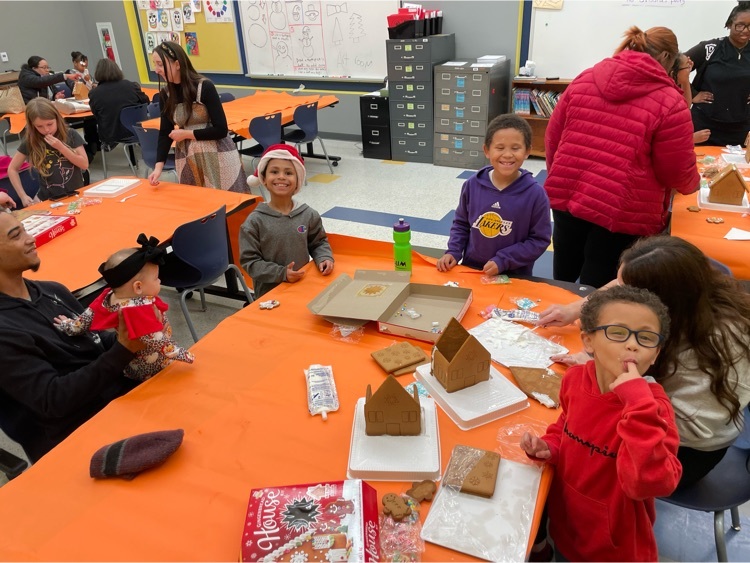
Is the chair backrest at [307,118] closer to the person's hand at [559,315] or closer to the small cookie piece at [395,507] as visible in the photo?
the person's hand at [559,315]

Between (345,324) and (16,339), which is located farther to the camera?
(345,324)

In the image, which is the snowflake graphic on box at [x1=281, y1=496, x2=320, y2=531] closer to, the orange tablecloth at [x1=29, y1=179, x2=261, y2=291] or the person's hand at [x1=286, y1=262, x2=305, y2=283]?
the person's hand at [x1=286, y1=262, x2=305, y2=283]

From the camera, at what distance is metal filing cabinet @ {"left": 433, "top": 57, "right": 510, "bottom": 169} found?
554 centimetres

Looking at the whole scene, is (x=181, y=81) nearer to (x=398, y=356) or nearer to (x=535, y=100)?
(x=398, y=356)

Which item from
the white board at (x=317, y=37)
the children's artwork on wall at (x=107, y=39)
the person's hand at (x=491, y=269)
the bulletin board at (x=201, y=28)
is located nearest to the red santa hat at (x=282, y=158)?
the person's hand at (x=491, y=269)

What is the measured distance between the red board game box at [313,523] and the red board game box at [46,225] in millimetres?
2089

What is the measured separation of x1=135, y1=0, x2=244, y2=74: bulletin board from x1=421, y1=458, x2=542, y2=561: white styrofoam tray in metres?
7.58

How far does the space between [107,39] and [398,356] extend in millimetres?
9450

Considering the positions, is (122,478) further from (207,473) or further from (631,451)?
(631,451)

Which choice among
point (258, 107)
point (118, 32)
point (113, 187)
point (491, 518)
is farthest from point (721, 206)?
point (118, 32)

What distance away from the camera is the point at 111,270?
1464mm

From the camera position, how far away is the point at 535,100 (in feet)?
18.8

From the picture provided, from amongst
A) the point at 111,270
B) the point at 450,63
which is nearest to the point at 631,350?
the point at 111,270

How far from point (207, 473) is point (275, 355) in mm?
474
